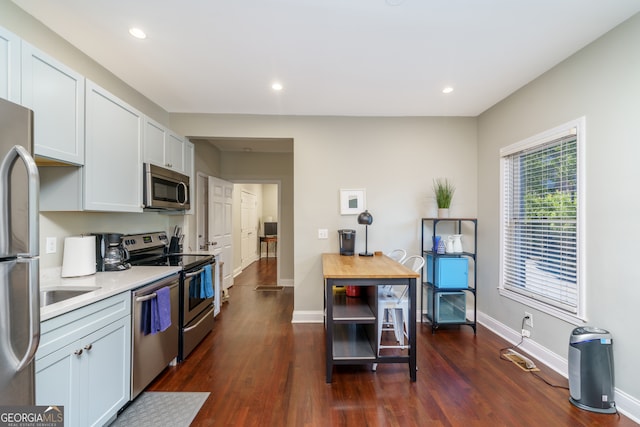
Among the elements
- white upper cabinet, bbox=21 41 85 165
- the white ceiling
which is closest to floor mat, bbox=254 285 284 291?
the white ceiling

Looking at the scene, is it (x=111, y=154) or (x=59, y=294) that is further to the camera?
(x=111, y=154)

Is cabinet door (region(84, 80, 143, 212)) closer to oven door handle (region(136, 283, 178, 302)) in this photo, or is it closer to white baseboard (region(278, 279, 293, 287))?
oven door handle (region(136, 283, 178, 302))

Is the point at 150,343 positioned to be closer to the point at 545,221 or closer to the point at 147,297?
the point at 147,297

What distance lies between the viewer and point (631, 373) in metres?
1.79

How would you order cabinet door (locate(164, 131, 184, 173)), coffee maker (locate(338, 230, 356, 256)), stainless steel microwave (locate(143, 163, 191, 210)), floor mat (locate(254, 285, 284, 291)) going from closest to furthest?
stainless steel microwave (locate(143, 163, 191, 210)), cabinet door (locate(164, 131, 184, 173)), coffee maker (locate(338, 230, 356, 256)), floor mat (locate(254, 285, 284, 291))

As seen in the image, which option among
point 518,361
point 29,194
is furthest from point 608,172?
point 29,194

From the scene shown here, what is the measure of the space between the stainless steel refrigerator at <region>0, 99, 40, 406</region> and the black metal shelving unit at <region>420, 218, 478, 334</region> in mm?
3288

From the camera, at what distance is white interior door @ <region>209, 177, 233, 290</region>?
168 inches

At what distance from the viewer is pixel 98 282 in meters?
1.84

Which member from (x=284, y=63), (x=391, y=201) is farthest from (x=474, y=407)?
(x=284, y=63)

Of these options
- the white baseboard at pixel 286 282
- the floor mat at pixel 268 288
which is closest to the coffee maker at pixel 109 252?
the floor mat at pixel 268 288

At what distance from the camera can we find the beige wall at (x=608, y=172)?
1.80 meters

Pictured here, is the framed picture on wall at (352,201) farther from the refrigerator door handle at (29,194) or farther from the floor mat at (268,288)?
the refrigerator door handle at (29,194)

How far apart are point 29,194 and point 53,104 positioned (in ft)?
3.15
